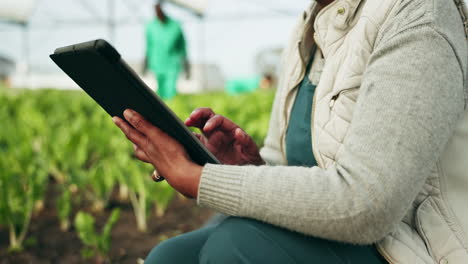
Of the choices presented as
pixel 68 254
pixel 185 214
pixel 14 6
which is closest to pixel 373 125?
pixel 68 254

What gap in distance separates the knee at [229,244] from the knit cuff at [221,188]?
0.03m

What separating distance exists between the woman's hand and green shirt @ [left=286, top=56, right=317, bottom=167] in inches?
4.7

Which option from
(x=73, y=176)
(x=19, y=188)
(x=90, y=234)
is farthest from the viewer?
(x=73, y=176)

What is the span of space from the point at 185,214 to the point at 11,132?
4.34 feet

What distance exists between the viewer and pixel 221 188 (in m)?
0.92

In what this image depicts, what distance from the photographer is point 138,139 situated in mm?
1021

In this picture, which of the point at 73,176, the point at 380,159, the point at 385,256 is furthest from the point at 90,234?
the point at 380,159

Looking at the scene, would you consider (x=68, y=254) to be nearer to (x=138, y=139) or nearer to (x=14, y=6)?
(x=138, y=139)

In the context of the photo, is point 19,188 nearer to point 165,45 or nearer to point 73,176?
point 73,176

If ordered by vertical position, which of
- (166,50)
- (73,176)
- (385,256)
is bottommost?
(166,50)

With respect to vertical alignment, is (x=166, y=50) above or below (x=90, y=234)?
below

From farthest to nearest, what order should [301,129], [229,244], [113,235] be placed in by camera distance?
[113,235] → [301,129] → [229,244]

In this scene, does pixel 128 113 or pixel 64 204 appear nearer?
pixel 128 113

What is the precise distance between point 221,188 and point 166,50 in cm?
576
